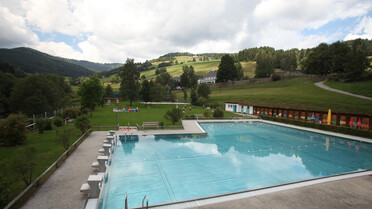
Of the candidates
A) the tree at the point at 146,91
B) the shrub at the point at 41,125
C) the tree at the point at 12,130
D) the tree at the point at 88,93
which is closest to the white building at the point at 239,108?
the tree at the point at 146,91

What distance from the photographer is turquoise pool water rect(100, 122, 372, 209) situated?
8.47m

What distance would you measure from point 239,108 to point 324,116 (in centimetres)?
1408

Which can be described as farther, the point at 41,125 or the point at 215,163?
the point at 41,125

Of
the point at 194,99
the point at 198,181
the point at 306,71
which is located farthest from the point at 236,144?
the point at 306,71

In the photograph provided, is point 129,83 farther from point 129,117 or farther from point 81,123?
point 81,123

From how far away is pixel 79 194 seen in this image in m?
6.76

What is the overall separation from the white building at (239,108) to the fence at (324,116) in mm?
1288

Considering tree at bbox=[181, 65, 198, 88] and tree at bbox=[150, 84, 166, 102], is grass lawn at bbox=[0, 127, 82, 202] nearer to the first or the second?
tree at bbox=[150, 84, 166, 102]

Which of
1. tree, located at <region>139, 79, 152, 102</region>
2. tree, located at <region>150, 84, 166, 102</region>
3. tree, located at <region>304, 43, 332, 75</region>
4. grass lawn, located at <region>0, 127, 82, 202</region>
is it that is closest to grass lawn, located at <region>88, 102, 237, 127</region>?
grass lawn, located at <region>0, 127, 82, 202</region>

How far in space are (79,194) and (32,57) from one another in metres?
245

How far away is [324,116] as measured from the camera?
22.9 meters

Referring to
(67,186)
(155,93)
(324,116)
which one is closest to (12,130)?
(67,186)

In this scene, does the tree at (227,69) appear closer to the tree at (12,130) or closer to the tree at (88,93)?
the tree at (88,93)

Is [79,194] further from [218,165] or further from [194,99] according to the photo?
[194,99]
